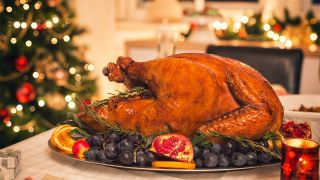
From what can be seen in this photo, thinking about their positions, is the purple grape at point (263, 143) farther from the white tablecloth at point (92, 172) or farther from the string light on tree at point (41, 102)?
the string light on tree at point (41, 102)

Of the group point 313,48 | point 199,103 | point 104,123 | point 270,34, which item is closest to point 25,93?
point 270,34

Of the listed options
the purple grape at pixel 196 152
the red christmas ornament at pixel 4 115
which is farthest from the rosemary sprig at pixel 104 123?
the red christmas ornament at pixel 4 115

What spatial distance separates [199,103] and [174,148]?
0.34ft

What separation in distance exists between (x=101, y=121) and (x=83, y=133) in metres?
0.05

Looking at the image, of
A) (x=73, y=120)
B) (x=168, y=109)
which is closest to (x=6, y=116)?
(x=73, y=120)

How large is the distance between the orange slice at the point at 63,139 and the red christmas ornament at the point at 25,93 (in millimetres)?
1815

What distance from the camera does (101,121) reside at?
103 centimetres

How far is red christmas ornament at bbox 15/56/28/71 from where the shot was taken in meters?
2.80

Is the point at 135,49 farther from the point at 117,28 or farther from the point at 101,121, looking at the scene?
the point at 101,121

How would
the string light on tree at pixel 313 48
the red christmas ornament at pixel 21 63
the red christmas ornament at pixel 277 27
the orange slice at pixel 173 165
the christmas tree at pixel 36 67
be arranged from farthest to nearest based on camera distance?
1. the red christmas ornament at pixel 277 27
2. the string light on tree at pixel 313 48
3. the red christmas ornament at pixel 21 63
4. the christmas tree at pixel 36 67
5. the orange slice at pixel 173 165

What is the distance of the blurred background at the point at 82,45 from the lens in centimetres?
271

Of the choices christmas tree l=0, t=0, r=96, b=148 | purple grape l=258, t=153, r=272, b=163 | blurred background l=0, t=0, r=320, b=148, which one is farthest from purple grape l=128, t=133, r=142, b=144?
christmas tree l=0, t=0, r=96, b=148

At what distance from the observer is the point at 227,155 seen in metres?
0.95

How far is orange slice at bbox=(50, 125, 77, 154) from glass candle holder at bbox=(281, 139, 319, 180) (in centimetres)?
40
